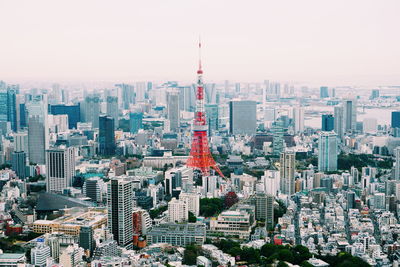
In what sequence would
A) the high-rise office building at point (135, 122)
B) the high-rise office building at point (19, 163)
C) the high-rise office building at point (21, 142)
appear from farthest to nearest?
the high-rise office building at point (135, 122)
the high-rise office building at point (21, 142)
the high-rise office building at point (19, 163)

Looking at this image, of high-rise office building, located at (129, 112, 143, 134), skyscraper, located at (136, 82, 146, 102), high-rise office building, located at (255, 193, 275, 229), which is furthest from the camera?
skyscraper, located at (136, 82, 146, 102)

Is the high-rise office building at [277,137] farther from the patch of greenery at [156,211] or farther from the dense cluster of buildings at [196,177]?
the patch of greenery at [156,211]

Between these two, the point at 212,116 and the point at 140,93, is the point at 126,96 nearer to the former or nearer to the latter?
→ the point at 140,93

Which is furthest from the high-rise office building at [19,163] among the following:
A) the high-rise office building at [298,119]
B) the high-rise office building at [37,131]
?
the high-rise office building at [298,119]

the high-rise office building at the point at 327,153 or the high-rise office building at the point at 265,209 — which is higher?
the high-rise office building at the point at 327,153

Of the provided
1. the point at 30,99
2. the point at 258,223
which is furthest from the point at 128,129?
the point at 258,223

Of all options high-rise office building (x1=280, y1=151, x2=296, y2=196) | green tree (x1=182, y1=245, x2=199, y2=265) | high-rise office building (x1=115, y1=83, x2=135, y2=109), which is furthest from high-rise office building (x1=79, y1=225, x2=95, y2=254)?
high-rise office building (x1=115, y1=83, x2=135, y2=109)

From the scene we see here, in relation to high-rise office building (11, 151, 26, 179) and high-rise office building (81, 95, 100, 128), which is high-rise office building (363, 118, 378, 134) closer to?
high-rise office building (81, 95, 100, 128)
